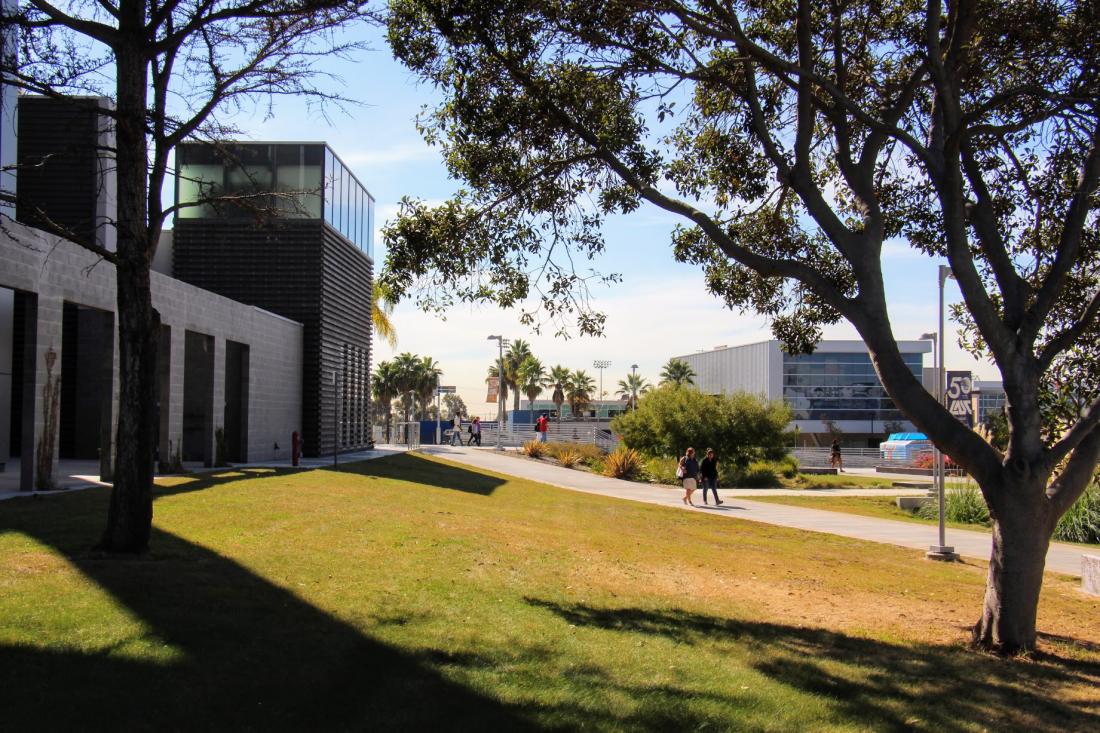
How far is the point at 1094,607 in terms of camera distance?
11.7 metres

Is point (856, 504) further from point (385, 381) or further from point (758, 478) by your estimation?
point (385, 381)

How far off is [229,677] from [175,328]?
1500 centimetres

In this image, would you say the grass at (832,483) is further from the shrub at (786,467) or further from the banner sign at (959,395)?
the banner sign at (959,395)

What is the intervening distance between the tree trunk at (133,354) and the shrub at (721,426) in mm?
28631

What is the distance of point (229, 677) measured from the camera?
5.56 m

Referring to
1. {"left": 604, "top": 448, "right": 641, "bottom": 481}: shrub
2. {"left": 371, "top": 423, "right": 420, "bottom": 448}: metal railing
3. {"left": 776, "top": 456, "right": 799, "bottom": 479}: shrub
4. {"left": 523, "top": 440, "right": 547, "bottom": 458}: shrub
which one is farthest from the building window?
{"left": 604, "top": 448, "right": 641, "bottom": 481}: shrub

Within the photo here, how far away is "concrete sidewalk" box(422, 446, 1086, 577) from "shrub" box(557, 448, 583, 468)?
79.1 inches

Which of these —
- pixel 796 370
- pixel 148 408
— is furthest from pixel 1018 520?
pixel 796 370

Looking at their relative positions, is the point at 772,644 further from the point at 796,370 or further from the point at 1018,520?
the point at 796,370

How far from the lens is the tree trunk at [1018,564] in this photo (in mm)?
7879

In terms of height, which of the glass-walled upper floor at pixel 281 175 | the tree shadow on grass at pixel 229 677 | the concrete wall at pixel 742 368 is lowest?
the tree shadow on grass at pixel 229 677

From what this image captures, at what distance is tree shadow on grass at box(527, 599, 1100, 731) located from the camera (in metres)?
6.03

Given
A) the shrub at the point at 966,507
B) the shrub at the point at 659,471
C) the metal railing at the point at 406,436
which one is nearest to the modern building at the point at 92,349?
the shrub at the point at 659,471

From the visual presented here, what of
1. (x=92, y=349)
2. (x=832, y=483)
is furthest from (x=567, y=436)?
(x=92, y=349)
